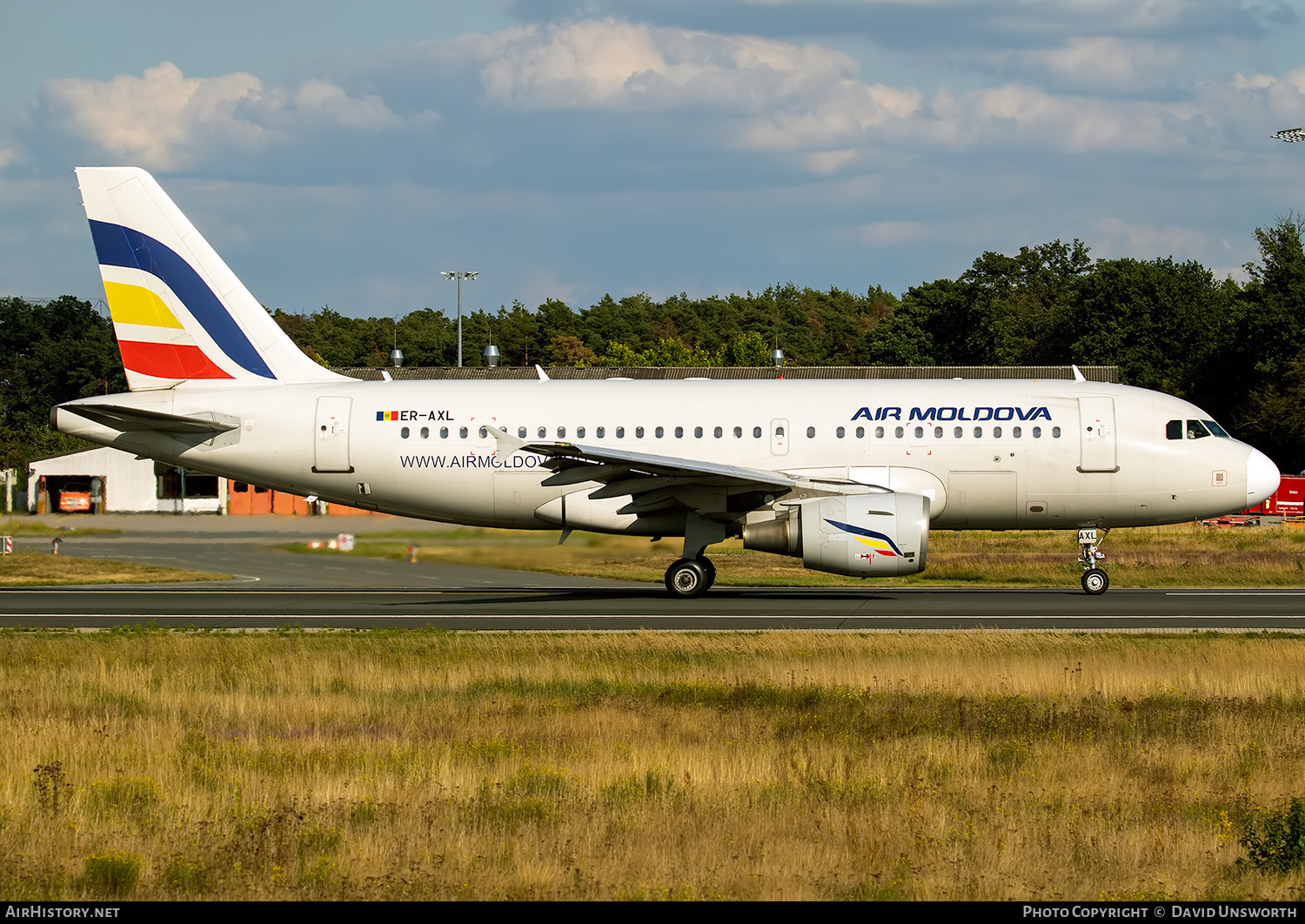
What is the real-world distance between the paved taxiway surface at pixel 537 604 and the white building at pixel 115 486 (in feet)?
25.7

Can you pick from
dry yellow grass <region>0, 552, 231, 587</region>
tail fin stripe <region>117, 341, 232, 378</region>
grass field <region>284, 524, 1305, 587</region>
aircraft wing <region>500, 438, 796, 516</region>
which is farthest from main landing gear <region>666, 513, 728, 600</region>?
dry yellow grass <region>0, 552, 231, 587</region>

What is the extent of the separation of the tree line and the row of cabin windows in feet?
188

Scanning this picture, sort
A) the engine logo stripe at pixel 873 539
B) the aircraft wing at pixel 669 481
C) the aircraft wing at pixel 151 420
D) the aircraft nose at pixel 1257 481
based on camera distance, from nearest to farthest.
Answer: the engine logo stripe at pixel 873 539
the aircraft wing at pixel 669 481
the aircraft wing at pixel 151 420
the aircraft nose at pixel 1257 481

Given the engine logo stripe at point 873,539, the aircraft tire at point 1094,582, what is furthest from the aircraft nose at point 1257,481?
the engine logo stripe at point 873,539

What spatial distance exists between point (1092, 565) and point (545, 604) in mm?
11021

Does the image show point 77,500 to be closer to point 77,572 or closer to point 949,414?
point 77,572

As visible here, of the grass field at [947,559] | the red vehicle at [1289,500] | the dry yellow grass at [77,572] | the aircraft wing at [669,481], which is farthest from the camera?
the red vehicle at [1289,500]

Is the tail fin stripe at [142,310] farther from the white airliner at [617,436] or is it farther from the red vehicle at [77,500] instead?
the red vehicle at [77,500]

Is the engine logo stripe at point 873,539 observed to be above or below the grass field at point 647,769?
above

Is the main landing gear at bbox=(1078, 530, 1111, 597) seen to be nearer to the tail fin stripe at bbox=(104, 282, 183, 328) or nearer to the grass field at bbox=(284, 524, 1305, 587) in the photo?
the grass field at bbox=(284, 524, 1305, 587)

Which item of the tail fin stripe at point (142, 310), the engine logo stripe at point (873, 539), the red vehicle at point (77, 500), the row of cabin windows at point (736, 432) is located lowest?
the engine logo stripe at point (873, 539)

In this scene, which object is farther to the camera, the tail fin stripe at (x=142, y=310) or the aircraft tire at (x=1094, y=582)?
the tail fin stripe at (x=142, y=310)

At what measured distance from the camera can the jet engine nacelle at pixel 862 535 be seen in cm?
2414

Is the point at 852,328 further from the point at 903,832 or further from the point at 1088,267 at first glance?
the point at 903,832
